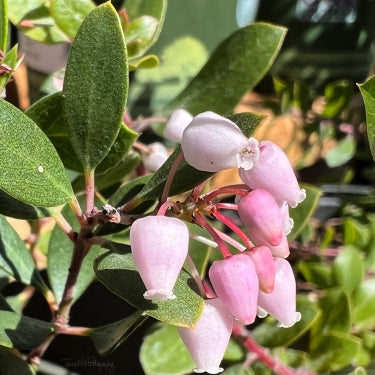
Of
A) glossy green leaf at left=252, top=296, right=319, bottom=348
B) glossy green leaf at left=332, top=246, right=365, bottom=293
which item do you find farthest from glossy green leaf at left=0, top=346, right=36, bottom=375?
glossy green leaf at left=332, top=246, right=365, bottom=293

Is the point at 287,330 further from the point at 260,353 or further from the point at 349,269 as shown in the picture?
the point at 349,269

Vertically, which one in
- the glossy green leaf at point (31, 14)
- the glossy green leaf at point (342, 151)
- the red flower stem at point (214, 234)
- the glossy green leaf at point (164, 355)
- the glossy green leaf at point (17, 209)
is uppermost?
the glossy green leaf at point (31, 14)

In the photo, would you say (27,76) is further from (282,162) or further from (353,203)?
(282,162)

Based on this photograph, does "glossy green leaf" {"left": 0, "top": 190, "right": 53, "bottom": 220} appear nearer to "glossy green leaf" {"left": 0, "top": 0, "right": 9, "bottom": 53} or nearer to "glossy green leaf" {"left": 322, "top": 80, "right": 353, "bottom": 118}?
"glossy green leaf" {"left": 0, "top": 0, "right": 9, "bottom": 53}

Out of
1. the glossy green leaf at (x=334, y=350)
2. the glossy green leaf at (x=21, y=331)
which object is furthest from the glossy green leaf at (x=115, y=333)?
the glossy green leaf at (x=334, y=350)

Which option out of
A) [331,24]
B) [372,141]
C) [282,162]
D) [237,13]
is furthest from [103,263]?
[331,24]

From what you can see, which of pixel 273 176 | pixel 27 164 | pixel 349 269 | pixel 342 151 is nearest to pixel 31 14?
pixel 27 164

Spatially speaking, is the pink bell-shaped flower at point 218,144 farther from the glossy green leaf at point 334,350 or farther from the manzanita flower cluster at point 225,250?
the glossy green leaf at point 334,350
